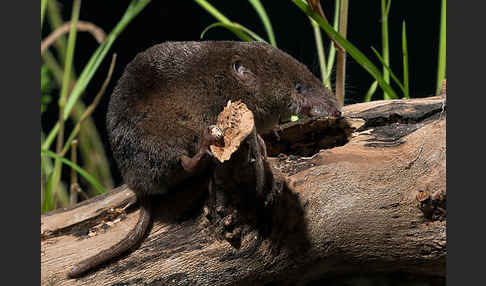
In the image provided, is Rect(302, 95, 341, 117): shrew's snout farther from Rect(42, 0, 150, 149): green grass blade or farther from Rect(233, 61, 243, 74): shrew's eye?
Rect(42, 0, 150, 149): green grass blade

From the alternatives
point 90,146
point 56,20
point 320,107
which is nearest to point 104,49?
point 56,20

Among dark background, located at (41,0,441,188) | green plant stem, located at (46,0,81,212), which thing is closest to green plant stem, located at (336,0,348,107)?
dark background, located at (41,0,441,188)

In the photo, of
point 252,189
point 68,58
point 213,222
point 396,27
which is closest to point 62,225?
point 213,222

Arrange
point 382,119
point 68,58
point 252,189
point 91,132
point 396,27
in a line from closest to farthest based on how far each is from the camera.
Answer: point 252,189
point 382,119
point 68,58
point 396,27
point 91,132

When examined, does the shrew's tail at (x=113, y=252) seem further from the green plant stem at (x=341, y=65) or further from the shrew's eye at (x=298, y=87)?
the green plant stem at (x=341, y=65)

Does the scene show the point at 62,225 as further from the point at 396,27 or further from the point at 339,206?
the point at 396,27

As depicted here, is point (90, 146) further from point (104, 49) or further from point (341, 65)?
point (341, 65)

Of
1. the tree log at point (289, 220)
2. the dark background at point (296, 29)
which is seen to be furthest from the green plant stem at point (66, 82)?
the tree log at point (289, 220)

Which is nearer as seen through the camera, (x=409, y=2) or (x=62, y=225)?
(x=62, y=225)
